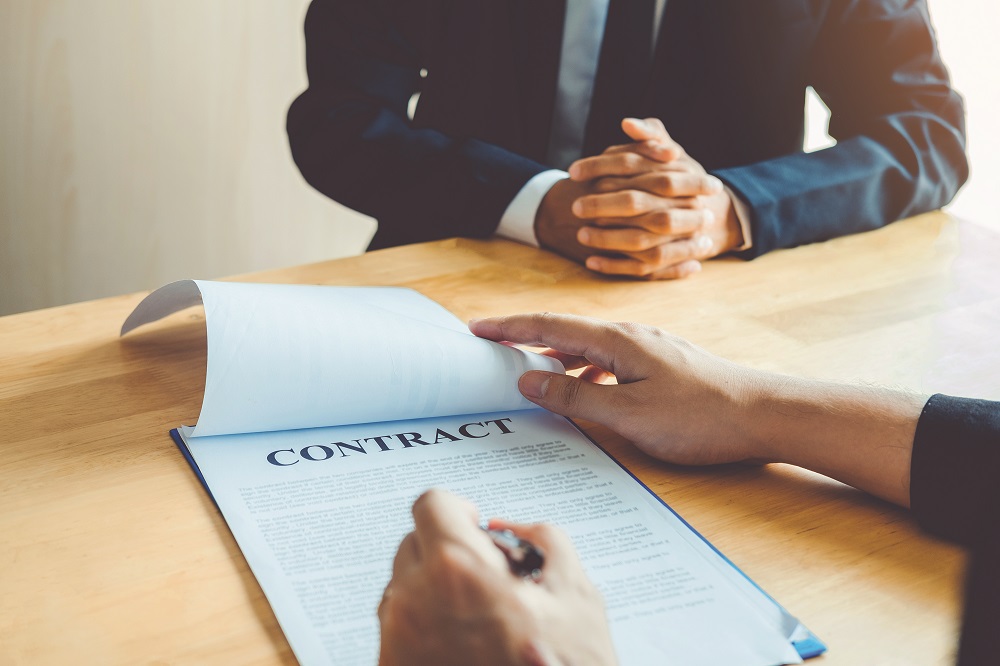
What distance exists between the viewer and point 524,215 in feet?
3.99

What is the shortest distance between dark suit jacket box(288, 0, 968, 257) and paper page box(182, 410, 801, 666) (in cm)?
56

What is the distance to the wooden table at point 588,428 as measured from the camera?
1.77 feet

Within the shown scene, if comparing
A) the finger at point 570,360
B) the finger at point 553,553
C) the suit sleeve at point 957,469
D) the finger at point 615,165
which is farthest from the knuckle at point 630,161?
the finger at point 553,553

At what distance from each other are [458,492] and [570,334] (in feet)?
0.73

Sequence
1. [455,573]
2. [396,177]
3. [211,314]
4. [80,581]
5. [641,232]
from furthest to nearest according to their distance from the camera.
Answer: [396,177]
[641,232]
[211,314]
[80,581]
[455,573]

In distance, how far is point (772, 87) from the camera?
1599 mm

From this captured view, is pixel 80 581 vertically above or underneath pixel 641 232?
underneath

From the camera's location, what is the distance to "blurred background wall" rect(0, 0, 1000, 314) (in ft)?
6.14

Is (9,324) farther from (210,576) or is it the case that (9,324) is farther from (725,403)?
(725,403)

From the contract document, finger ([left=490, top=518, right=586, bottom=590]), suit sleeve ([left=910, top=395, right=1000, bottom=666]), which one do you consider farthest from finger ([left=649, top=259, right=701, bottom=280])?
finger ([left=490, top=518, right=586, bottom=590])

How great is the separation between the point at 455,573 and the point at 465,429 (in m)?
0.34

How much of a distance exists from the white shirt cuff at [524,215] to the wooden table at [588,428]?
26 millimetres

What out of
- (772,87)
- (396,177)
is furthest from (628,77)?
(396,177)

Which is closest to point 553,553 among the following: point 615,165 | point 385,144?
point 615,165
